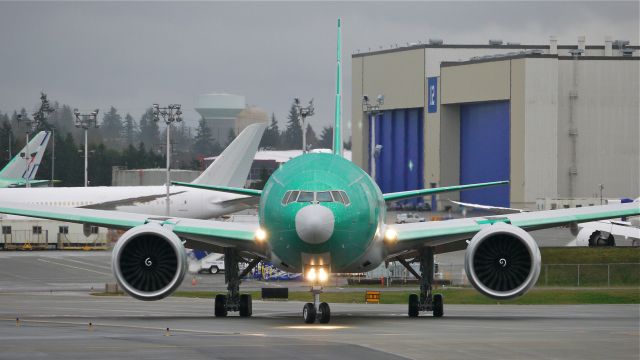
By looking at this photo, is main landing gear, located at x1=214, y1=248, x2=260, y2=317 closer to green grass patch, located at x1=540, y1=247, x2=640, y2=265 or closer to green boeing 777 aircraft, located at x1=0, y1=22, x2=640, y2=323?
green boeing 777 aircraft, located at x1=0, y1=22, x2=640, y2=323

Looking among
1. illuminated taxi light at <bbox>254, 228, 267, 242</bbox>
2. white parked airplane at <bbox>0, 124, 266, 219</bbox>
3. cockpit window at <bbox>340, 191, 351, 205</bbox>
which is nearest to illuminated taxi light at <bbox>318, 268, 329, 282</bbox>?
cockpit window at <bbox>340, 191, 351, 205</bbox>

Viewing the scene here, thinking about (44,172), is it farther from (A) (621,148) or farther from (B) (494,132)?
(A) (621,148)

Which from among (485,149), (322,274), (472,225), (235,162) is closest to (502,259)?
(472,225)

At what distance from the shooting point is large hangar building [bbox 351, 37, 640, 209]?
127m

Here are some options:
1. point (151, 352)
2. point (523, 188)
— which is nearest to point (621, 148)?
point (523, 188)

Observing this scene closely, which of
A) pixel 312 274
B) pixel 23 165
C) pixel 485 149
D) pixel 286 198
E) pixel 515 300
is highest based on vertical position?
pixel 485 149

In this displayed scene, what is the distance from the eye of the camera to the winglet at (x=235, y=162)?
316 ft

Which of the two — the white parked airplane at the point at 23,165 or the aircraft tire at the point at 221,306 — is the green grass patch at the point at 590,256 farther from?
the white parked airplane at the point at 23,165

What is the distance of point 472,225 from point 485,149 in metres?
105

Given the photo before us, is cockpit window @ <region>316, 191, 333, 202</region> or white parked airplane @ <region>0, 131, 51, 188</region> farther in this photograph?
white parked airplane @ <region>0, 131, 51, 188</region>

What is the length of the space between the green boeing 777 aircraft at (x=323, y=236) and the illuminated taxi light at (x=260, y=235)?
0.03m

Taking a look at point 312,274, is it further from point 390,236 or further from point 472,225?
point 472,225

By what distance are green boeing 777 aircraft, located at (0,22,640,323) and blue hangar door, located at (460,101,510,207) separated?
98288mm

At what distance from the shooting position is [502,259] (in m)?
31.4
